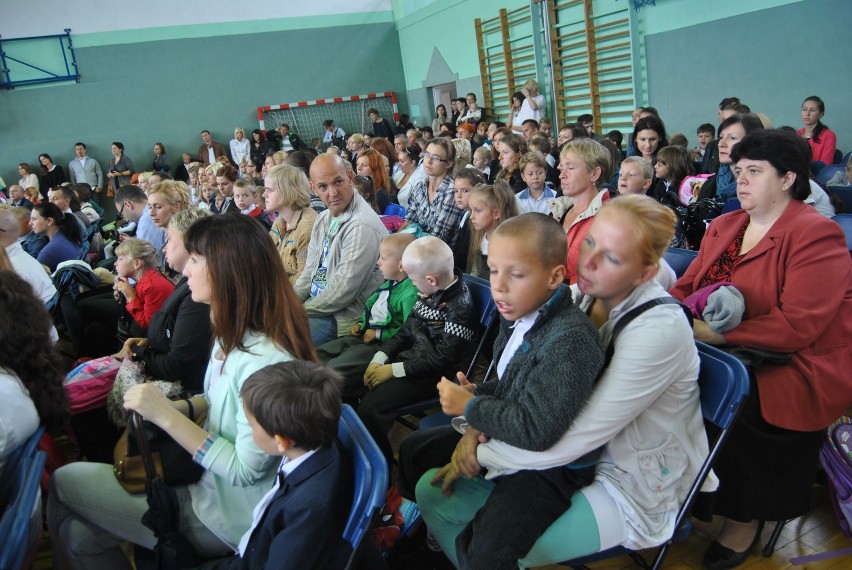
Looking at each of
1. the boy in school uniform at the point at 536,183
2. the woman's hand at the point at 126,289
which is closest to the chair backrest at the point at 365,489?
the woman's hand at the point at 126,289

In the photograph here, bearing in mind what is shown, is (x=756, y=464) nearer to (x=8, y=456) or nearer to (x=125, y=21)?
(x=8, y=456)

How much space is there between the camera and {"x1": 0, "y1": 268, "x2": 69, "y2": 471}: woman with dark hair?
1.64 meters

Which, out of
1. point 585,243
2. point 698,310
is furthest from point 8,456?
point 698,310

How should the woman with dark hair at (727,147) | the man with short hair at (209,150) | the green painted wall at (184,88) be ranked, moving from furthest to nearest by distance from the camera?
1. the man with short hair at (209,150)
2. the green painted wall at (184,88)
3. the woman with dark hair at (727,147)

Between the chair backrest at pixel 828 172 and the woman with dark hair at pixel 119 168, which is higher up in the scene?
the woman with dark hair at pixel 119 168

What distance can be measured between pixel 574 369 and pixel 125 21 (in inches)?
555

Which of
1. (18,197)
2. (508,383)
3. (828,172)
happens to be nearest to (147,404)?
(508,383)

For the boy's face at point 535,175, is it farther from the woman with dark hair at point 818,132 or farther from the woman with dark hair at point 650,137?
the woman with dark hair at point 818,132

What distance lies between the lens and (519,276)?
1.47 meters

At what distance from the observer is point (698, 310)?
197cm

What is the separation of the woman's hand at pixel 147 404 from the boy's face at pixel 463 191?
2489mm

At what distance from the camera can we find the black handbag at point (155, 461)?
63.4 inches

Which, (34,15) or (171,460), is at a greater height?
(34,15)

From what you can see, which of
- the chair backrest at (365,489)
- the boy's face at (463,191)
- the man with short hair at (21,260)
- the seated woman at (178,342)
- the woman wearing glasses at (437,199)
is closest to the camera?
the chair backrest at (365,489)
